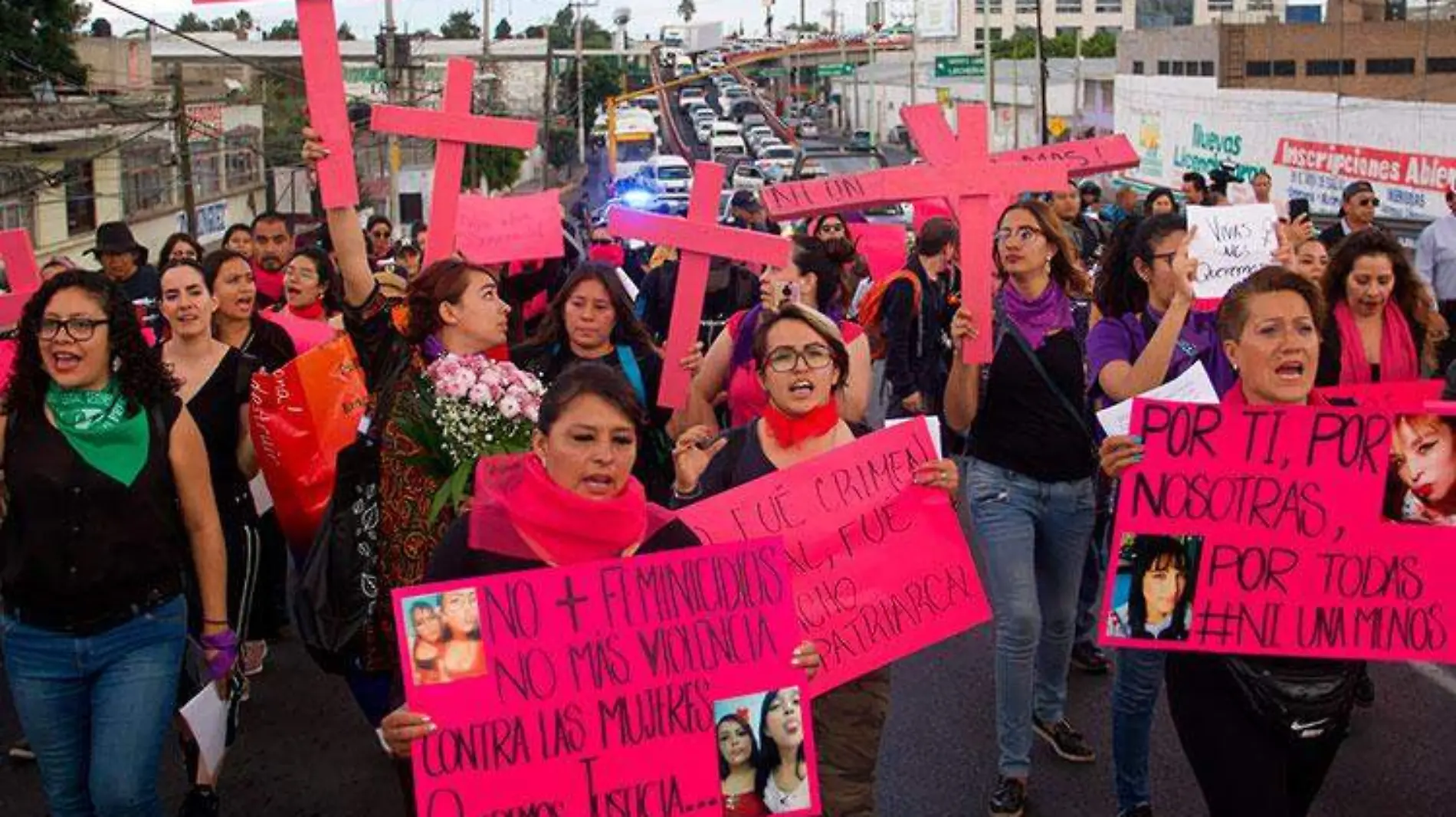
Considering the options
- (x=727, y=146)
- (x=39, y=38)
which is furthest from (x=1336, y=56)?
(x=39, y=38)

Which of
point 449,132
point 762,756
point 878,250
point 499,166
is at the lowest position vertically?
point 762,756

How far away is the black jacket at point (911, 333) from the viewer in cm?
823

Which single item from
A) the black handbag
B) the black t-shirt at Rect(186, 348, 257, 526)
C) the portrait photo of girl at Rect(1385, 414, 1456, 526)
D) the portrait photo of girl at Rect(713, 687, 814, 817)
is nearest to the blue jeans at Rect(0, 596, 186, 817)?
the black handbag

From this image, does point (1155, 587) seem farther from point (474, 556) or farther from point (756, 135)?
point (756, 135)

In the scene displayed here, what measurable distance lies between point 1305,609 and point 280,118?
156 feet

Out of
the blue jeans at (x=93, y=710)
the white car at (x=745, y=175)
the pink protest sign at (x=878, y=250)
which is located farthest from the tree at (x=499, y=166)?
the blue jeans at (x=93, y=710)

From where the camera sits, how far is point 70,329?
4242mm

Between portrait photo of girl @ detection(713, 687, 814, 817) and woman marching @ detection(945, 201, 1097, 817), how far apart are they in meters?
1.90

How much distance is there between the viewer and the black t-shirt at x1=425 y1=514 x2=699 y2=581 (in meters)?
3.43

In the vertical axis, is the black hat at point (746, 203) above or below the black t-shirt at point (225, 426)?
above

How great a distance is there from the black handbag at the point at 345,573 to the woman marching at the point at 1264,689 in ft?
6.70

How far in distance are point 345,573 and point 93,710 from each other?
768mm

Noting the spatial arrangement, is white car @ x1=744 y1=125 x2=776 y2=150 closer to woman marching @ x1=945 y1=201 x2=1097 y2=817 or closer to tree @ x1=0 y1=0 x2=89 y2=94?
tree @ x1=0 y1=0 x2=89 y2=94

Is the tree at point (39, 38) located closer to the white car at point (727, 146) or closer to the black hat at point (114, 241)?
the black hat at point (114, 241)
